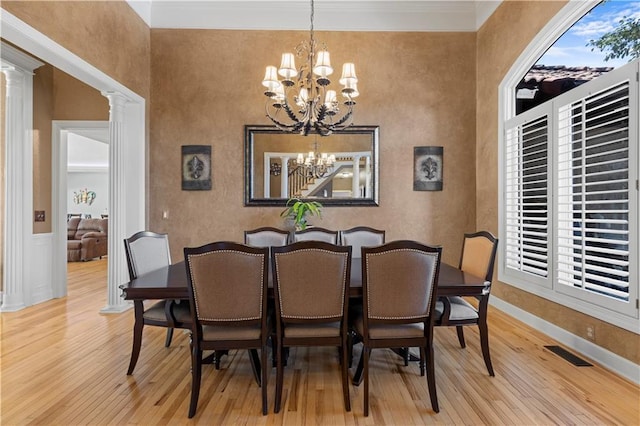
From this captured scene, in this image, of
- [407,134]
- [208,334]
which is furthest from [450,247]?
[208,334]

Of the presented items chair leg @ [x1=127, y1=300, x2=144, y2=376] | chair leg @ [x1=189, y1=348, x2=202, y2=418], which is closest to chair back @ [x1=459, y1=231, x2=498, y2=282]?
chair leg @ [x1=189, y1=348, x2=202, y2=418]

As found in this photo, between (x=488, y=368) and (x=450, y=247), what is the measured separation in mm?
2486

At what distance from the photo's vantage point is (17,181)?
4.21 metres

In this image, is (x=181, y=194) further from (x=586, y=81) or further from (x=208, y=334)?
(x=586, y=81)

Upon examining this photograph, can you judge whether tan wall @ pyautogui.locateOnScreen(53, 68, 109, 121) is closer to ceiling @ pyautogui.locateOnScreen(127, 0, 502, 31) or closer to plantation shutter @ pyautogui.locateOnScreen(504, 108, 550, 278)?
ceiling @ pyautogui.locateOnScreen(127, 0, 502, 31)

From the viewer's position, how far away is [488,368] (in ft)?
8.38

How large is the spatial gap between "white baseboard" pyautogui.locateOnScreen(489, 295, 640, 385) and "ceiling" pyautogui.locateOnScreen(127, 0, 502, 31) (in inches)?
149

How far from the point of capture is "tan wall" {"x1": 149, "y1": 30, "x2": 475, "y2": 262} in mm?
4809

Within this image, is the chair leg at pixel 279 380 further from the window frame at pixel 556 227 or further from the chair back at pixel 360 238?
the window frame at pixel 556 227

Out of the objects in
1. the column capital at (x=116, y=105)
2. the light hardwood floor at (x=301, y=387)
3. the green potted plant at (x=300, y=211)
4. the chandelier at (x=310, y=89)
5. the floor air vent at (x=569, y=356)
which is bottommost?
the light hardwood floor at (x=301, y=387)

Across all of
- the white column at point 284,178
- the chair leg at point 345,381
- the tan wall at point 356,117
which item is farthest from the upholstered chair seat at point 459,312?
the white column at point 284,178

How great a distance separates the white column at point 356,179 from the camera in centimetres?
484

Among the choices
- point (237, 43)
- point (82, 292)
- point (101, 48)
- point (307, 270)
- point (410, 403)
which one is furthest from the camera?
point (82, 292)

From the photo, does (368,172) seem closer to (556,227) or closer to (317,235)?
(317,235)
